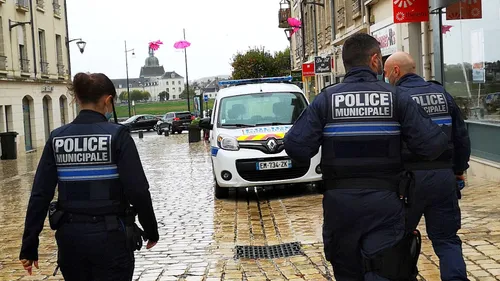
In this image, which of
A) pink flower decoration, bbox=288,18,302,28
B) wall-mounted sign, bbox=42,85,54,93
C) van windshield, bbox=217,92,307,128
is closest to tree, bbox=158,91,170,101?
pink flower decoration, bbox=288,18,302,28

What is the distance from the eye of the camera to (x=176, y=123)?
46906 mm

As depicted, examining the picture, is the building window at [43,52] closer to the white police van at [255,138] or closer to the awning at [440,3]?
the white police van at [255,138]

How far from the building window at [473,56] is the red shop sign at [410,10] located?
87cm

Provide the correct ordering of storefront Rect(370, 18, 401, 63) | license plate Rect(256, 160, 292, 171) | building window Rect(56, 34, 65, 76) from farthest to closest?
1. building window Rect(56, 34, 65, 76)
2. storefront Rect(370, 18, 401, 63)
3. license plate Rect(256, 160, 292, 171)

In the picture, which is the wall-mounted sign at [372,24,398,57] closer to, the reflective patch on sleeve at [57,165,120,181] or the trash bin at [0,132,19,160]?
the reflective patch on sleeve at [57,165,120,181]

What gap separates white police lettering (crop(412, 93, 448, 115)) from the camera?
4.84 meters

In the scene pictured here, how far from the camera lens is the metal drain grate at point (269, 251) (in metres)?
6.66

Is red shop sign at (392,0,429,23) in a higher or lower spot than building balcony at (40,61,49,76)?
lower

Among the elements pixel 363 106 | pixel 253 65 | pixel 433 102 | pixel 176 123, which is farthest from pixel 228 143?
pixel 253 65

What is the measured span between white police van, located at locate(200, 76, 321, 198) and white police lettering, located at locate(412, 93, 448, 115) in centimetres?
516

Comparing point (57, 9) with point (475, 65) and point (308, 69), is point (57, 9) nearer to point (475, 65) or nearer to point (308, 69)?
point (308, 69)

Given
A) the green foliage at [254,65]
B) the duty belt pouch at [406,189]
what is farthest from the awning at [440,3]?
the green foliage at [254,65]

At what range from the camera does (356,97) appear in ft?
12.2

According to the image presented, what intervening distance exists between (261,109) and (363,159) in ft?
24.7
